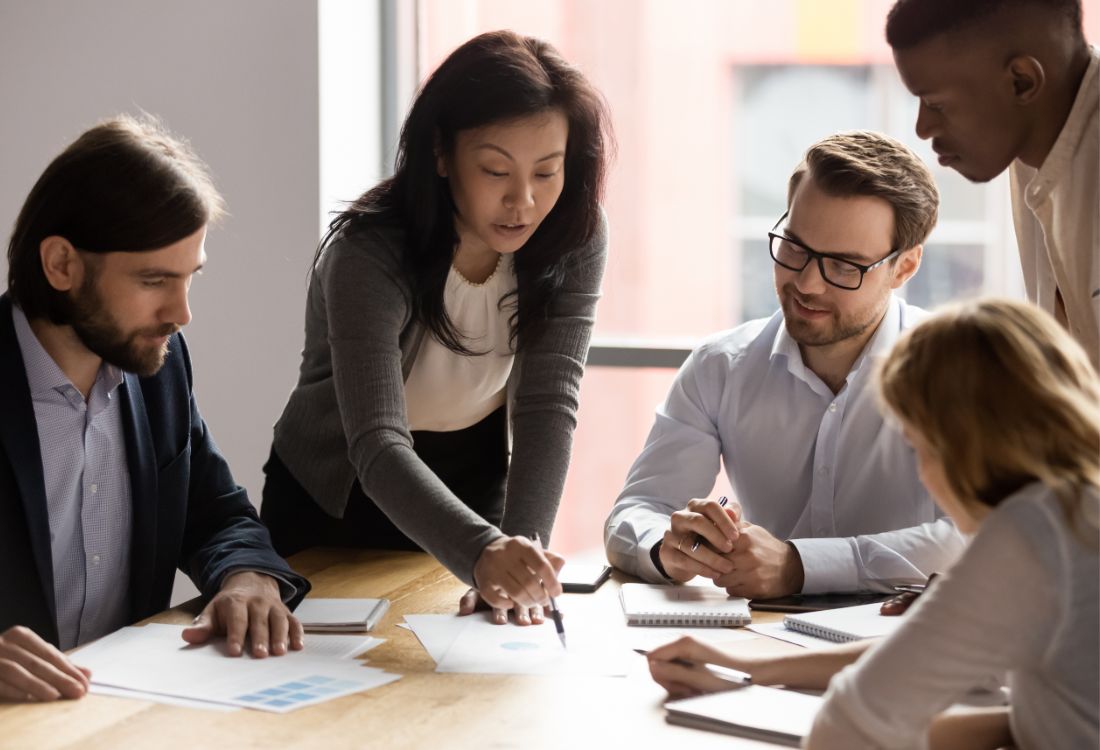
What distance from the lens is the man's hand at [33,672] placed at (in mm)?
1401

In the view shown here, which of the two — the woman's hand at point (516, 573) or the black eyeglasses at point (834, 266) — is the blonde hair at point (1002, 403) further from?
the black eyeglasses at point (834, 266)

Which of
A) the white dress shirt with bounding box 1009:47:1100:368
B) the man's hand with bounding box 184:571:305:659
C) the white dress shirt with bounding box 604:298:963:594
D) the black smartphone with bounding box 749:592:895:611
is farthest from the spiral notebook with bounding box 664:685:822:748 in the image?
the white dress shirt with bounding box 1009:47:1100:368

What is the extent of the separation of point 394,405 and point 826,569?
70 cm

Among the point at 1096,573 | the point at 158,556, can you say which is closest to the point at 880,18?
the point at 158,556

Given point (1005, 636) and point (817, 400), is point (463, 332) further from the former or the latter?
point (1005, 636)

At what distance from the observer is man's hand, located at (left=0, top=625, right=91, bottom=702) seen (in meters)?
1.40

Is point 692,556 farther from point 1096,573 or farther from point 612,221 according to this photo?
point 612,221

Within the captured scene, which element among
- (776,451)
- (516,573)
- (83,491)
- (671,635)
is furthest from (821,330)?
(83,491)

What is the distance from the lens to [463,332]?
206 centimetres

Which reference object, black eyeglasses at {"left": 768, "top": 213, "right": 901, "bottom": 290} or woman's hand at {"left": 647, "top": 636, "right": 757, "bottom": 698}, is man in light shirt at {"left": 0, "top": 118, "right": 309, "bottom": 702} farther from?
black eyeglasses at {"left": 768, "top": 213, "right": 901, "bottom": 290}

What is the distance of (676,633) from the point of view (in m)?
1.71

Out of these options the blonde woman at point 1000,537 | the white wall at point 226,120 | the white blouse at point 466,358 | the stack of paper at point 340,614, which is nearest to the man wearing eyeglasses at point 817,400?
the white blouse at point 466,358

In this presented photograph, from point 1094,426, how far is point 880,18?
265 centimetres

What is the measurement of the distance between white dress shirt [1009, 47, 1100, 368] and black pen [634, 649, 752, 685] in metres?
0.74
